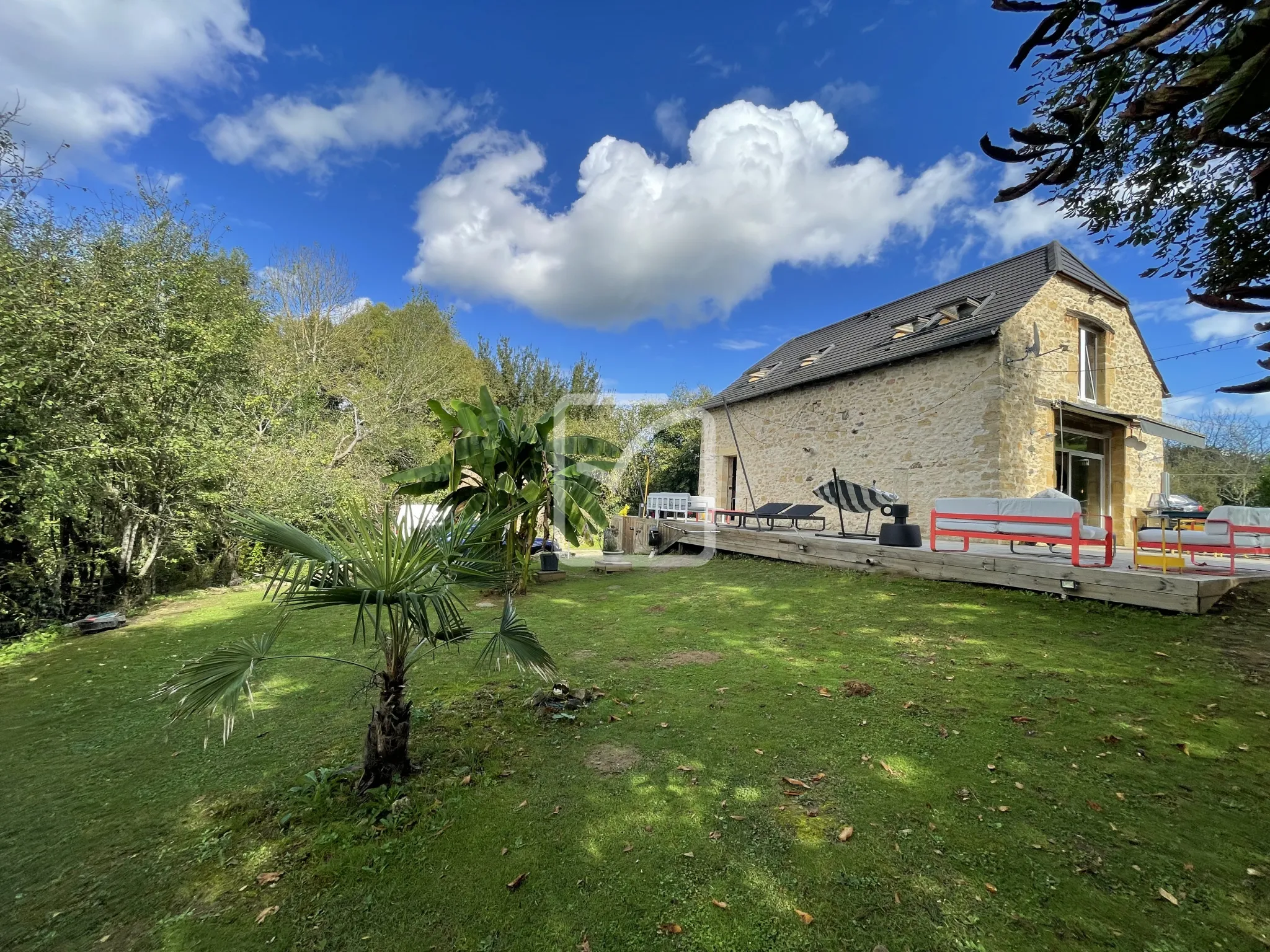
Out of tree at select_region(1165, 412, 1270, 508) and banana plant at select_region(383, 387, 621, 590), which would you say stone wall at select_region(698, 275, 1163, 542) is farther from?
tree at select_region(1165, 412, 1270, 508)

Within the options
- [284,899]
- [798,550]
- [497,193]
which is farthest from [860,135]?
[284,899]

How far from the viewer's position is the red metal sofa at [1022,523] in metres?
6.45

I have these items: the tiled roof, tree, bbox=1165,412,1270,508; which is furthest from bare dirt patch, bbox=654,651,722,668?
tree, bbox=1165,412,1270,508

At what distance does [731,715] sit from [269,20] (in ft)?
46.8

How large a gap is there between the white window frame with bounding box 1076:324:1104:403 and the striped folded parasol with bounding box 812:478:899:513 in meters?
6.78

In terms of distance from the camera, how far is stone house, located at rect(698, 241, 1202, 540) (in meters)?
10.6

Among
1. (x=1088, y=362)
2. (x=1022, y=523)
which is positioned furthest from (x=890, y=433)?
(x=1022, y=523)

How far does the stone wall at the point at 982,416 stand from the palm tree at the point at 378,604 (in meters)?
11.4

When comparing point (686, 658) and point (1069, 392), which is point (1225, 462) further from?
point (686, 658)

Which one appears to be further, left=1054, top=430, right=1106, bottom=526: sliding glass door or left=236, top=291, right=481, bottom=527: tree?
left=1054, top=430, right=1106, bottom=526: sliding glass door

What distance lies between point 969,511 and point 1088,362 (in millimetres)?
8729

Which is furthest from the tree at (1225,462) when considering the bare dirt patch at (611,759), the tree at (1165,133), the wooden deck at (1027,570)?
the bare dirt patch at (611,759)

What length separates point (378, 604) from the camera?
245 cm

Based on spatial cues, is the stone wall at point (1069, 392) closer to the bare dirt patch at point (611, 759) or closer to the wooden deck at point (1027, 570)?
the wooden deck at point (1027, 570)
